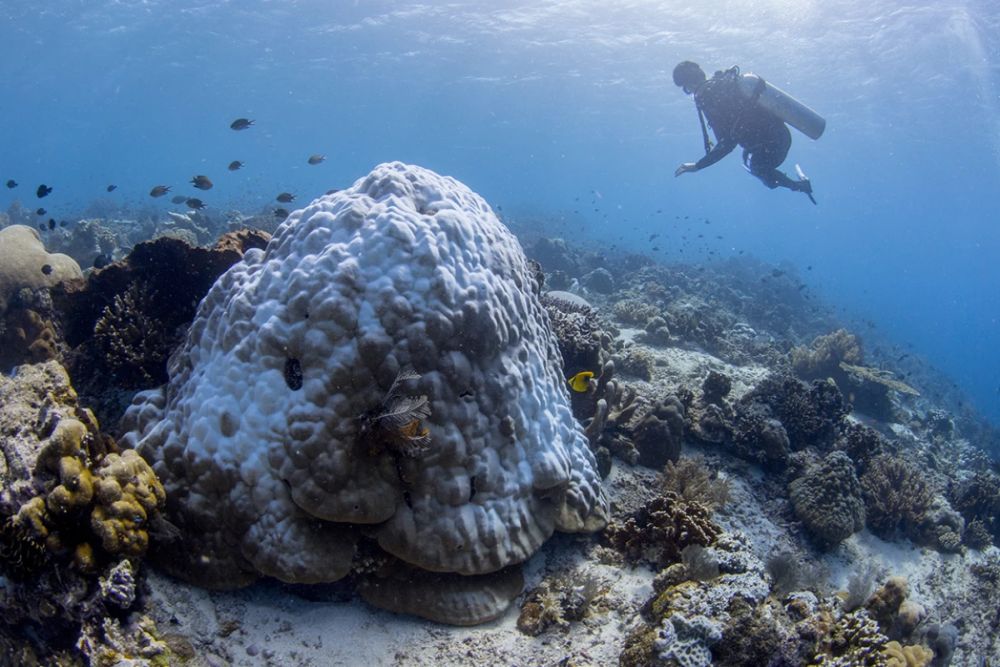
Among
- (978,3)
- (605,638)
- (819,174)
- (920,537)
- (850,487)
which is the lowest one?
(819,174)

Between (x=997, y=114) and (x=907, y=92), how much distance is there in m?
6.87

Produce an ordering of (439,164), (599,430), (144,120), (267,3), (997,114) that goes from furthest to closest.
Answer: (439,164) → (144,120) → (997,114) → (267,3) → (599,430)

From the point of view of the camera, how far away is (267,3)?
3528 cm

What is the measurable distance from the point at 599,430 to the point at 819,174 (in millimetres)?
101584

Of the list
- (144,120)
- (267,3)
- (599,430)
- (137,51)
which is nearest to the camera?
(599,430)

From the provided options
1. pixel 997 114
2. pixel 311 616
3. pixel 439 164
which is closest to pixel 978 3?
pixel 997 114

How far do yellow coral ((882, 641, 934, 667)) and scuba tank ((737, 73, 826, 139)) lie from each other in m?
13.1

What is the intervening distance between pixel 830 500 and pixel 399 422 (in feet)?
21.8

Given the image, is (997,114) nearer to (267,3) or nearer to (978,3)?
(978,3)

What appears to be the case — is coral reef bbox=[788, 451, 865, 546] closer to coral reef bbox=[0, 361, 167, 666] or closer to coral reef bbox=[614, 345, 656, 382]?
coral reef bbox=[614, 345, 656, 382]

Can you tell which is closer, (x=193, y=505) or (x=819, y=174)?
(x=193, y=505)

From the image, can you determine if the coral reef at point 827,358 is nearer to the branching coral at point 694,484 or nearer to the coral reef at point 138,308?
the branching coral at point 694,484

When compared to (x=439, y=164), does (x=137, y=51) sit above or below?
above

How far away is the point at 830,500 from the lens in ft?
24.7
